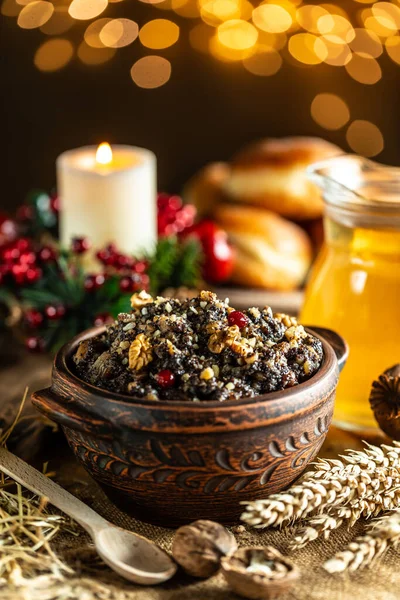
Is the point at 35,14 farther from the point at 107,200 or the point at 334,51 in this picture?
the point at 107,200

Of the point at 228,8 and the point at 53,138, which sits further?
the point at 53,138

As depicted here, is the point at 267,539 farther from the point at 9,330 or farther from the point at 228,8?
the point at 228,8

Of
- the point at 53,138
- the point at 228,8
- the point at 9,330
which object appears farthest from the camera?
the point at 53,138

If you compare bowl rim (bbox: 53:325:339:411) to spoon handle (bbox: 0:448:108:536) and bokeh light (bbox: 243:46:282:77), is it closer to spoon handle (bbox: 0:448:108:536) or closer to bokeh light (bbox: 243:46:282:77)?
spoon handle (bbox: 0:448:108:536)

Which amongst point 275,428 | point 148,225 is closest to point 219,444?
point 275,428

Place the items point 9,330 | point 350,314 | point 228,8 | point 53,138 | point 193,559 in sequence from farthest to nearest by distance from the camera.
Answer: point 53,138 < point 228,8 < point 9,330 < point 350,314 < point 193,559

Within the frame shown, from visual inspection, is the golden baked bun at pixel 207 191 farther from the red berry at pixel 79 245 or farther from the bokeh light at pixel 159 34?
the bokeh light at pixel 159 34

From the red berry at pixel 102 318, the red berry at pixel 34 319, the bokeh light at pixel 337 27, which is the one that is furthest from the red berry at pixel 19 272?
the bokeh light at pixel 337 27
